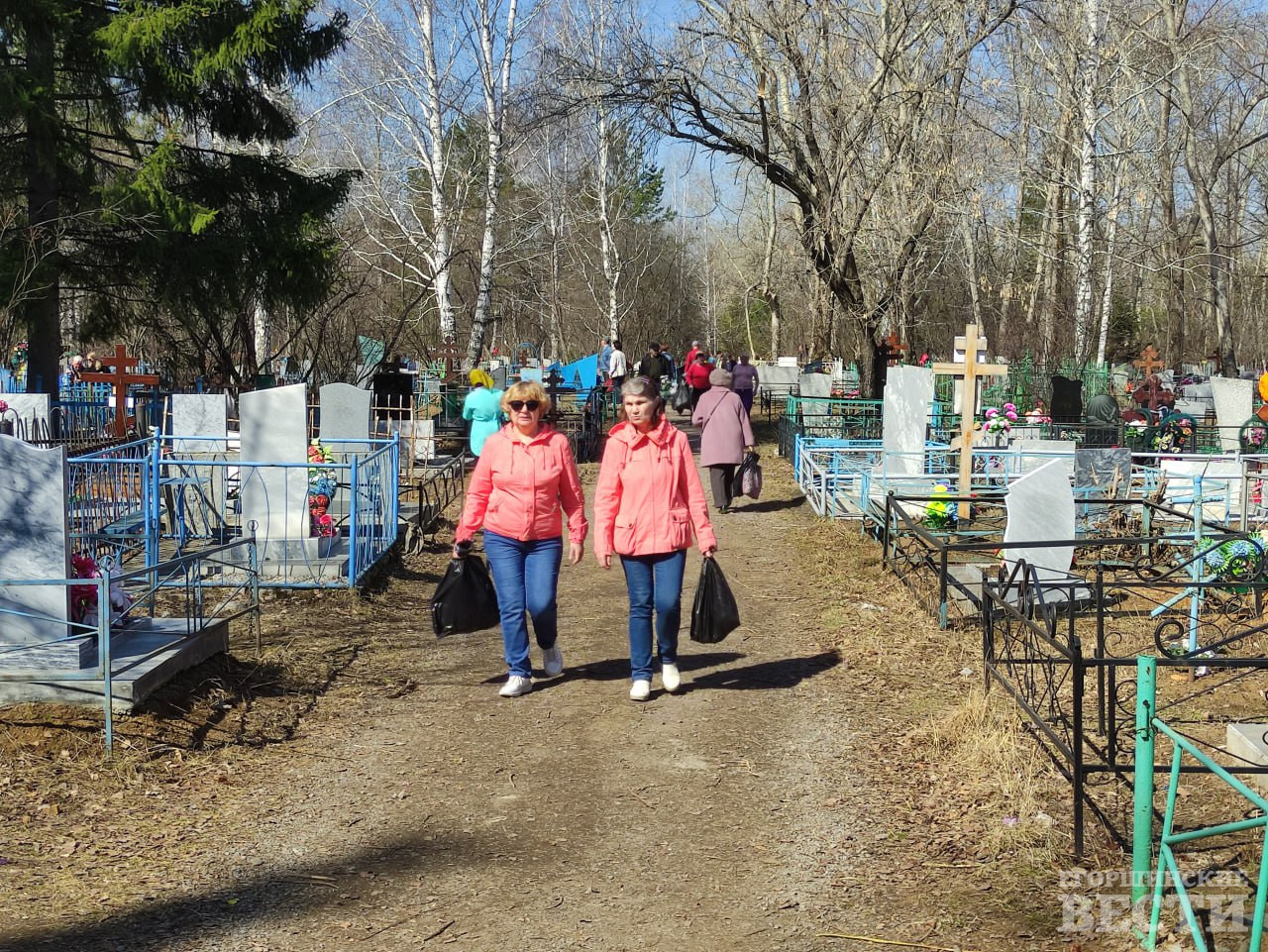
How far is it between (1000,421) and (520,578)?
12.7 m

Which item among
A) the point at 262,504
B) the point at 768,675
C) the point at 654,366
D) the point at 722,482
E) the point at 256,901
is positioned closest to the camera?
the point at 256,901

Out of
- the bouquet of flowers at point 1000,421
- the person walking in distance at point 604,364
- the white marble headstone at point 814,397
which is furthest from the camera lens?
the person walking in distance at point 604,364

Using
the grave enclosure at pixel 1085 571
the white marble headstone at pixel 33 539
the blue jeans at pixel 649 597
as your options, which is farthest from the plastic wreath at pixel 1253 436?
the white marble headstone at pixel 33 539

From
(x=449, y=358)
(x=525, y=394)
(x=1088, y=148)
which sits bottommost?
(x=525, y=394)

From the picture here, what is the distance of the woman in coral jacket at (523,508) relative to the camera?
22.1 feet

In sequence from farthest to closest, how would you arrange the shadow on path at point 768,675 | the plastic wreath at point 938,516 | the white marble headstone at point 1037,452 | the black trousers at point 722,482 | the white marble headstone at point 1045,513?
the black trousers at point 722,482
the white marble headstone at point 1037,452
the plastic wreath at point 938,516
the white marble headstone at point 1045,513
the shadow on path at point 768,675

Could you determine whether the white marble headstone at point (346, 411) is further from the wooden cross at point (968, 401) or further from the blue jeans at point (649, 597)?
the blue jeans at point (649, 597)

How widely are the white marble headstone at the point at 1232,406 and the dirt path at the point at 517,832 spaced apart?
14.2 metres

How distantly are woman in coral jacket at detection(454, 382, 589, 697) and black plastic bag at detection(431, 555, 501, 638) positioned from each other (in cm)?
7

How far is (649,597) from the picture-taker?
679 cm

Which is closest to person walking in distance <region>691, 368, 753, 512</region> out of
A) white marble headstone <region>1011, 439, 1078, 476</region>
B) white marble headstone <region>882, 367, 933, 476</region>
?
white marble headstone <region>882, 367, 933, 476</region>

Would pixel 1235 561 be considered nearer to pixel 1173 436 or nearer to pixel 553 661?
pixel 553 661

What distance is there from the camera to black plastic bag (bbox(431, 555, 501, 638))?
686 centimetres

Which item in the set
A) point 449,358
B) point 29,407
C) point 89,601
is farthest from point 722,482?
point 449,358
